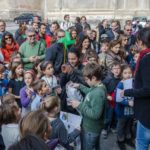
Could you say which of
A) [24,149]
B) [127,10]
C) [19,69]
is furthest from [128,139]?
[127,10]

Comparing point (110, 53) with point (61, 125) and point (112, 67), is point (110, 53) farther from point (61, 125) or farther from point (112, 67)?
point (61, 125)

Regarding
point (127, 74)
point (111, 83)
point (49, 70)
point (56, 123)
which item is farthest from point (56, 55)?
point (56, 123)

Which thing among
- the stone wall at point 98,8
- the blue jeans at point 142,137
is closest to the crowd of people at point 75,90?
the blue jeans at point 142,137

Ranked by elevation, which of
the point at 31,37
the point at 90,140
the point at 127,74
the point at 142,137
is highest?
the point at 31,37

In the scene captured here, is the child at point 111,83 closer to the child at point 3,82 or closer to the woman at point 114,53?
the woman at point 114,53

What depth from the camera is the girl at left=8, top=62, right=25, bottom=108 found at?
614 cm

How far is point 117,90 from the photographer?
578 cm

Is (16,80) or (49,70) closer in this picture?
(49,70)

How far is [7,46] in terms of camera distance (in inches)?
317

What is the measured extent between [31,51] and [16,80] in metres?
1.57

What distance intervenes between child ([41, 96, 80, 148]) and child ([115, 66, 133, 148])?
1.63 metres

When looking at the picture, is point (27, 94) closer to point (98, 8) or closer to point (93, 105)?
point (93, 105)

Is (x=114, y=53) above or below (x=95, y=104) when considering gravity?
above

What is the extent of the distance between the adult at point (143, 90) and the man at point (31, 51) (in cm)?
369
